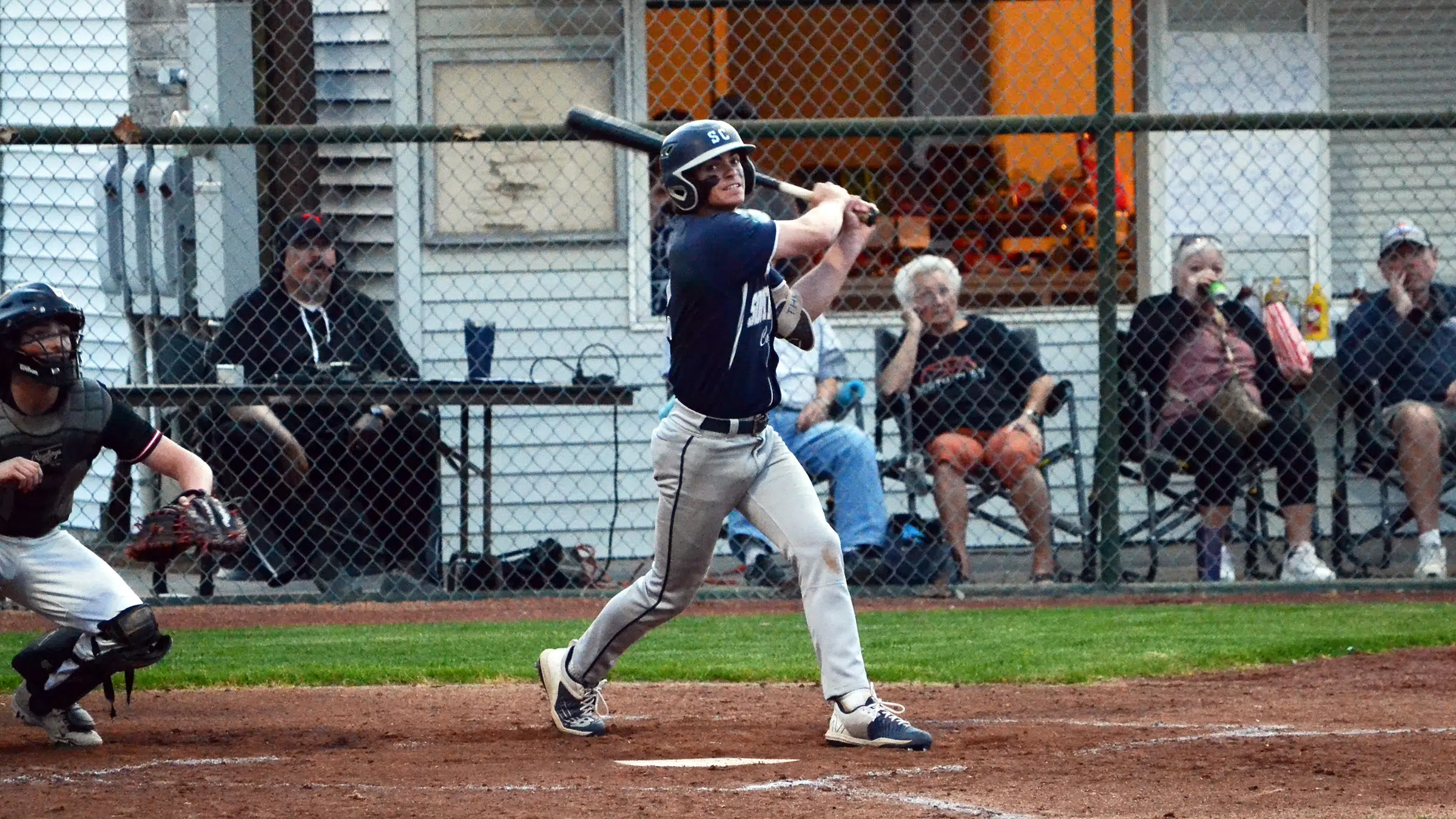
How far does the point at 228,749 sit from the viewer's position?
5406 mm

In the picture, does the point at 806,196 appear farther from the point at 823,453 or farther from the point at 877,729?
the point at 823,453

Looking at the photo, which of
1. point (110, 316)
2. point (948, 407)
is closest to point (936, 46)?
point (948, 407)

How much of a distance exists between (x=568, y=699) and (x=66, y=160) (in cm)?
731

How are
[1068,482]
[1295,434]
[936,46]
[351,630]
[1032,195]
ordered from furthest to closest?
1. [936,46]
2. [1032,195]
3. [1068,482]
4. [1295,434]
5. [351,630]

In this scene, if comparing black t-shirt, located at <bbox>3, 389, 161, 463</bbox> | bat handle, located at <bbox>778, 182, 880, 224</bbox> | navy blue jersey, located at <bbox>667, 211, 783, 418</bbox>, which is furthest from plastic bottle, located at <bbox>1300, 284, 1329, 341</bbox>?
black t-shirt, located at <bbox>3, 389, 161, 463</bbox>

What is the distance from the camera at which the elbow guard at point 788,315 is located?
211 inches

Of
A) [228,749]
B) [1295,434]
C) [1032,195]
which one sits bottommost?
[228,749]

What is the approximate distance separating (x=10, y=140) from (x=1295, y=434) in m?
5.97

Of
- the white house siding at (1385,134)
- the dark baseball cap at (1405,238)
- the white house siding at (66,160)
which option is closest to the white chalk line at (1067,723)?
the dark baseball cap at (1405,238)

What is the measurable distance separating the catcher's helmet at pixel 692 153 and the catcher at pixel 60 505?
1.61 metres

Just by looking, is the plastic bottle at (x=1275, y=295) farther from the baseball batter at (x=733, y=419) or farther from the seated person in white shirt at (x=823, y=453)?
the baseball batter at (x=733, y=419)

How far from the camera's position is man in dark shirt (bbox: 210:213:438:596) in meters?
9.03

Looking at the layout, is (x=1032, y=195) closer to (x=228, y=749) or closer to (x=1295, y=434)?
(x=1295, y=434)

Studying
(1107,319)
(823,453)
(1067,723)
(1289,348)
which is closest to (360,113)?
(823,453)
